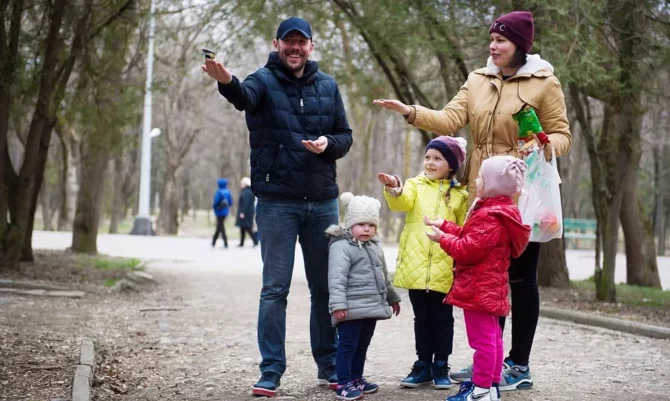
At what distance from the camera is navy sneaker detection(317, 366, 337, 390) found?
6.48 metres

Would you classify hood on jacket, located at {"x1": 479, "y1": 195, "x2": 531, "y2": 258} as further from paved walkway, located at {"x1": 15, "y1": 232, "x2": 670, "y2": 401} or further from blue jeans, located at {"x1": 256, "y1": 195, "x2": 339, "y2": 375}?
blue jeans, located at {"x1": 256, "y1": 195, "x2": 339, "y2": 375}

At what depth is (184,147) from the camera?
42688 millimetres

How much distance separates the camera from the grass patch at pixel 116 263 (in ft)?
53.5

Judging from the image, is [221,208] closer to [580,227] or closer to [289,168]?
[580,227]

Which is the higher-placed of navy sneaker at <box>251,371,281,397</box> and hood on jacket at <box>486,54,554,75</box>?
hood on jacket at <box>486,54,554,75</box>

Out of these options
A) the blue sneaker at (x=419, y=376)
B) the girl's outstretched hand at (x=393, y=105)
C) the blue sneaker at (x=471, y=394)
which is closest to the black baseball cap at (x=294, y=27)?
the girl's outstretched hand at (x=393, y=105)

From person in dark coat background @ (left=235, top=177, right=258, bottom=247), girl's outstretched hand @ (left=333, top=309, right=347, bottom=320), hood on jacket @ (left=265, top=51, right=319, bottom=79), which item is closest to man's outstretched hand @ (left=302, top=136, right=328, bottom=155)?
hood on jacket @ (left=265, top=51, right=319, bottom=79)

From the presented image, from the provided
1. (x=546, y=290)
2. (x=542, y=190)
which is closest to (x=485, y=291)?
(x=542, y=190)

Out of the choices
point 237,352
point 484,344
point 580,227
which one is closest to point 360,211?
point 484,344

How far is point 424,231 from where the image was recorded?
633 cm

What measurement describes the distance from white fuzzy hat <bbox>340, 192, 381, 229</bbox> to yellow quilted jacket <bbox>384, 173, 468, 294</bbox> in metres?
0.12

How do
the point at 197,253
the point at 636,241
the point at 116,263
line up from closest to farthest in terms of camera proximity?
the point at 116,263, the point at 636,241, the point at 197,253

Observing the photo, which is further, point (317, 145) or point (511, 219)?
point (317, 145)

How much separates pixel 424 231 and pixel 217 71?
5.59 ft
